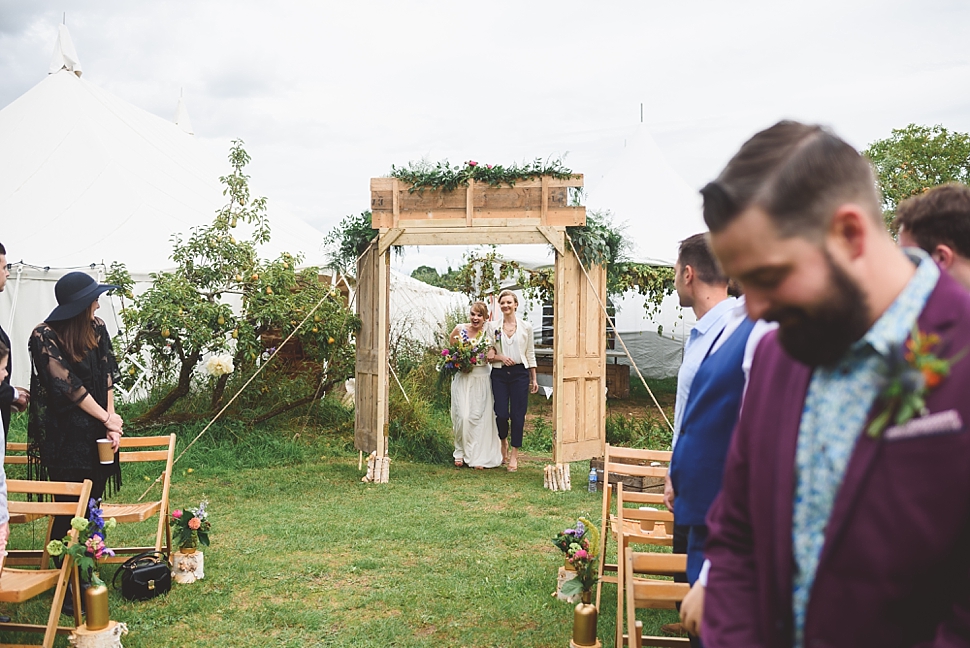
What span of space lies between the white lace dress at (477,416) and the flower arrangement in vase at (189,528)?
4.61 meters

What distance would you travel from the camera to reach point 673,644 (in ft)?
11.6

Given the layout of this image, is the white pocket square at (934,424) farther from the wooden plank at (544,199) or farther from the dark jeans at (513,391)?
the dark jeans at (513,391)

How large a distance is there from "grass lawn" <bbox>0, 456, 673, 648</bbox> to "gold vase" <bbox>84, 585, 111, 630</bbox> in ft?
1.31

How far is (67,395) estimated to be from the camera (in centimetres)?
461

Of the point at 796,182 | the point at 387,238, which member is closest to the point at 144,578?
the point at 387,238

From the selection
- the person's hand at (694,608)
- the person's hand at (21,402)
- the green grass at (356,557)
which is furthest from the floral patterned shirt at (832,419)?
the person's hand at (21,402)

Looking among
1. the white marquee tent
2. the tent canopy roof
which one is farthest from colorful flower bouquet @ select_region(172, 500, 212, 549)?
the tent canopy roof

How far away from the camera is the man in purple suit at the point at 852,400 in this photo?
1154mm

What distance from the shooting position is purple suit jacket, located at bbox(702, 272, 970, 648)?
115 centimetres

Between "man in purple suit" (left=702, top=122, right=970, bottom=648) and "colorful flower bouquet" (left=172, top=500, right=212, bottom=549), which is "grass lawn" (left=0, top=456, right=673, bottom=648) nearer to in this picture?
"colorful flower bouquet" (left=172, top=500, right=212, bottom=549)

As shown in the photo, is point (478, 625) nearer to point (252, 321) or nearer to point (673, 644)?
point (673, 644)

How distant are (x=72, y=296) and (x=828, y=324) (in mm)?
4663

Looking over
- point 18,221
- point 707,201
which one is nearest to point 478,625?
point 707,201

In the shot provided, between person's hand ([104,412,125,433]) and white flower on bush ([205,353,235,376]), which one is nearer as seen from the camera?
person's hand ([104,412,125,433])
